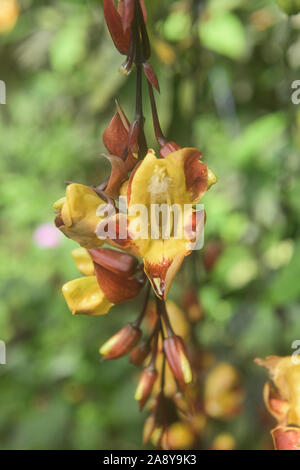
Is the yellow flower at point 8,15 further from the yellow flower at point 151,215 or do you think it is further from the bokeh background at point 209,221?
the yellow flower at point 151,215

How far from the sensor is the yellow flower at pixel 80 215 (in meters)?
0.35

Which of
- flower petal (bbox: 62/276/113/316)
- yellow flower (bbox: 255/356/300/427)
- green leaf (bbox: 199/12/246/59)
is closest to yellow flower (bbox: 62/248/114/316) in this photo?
flower petal (bbox: 62/276/113/316)

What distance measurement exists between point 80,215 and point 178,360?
149 millimetres

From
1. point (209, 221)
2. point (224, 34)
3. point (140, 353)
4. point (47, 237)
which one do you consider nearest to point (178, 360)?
point (140, 353)

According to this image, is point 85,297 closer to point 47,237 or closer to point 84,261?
point 84,261

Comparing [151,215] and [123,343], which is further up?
[151,215]

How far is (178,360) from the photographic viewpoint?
0.41 metres

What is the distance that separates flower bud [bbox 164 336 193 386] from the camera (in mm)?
406

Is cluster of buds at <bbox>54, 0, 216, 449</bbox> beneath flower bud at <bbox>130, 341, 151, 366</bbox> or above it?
above

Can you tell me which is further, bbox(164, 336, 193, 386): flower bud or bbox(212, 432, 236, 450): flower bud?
bbox(212, 432, 236, 450): flower bud

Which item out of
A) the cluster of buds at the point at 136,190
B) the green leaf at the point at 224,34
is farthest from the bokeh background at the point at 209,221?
the cluster of buds at the point at 136,190

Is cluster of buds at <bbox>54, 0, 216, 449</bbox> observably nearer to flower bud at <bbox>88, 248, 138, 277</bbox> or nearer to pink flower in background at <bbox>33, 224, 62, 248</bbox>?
flower bud at <bbox>88, 248, 138, 277</bbox>
